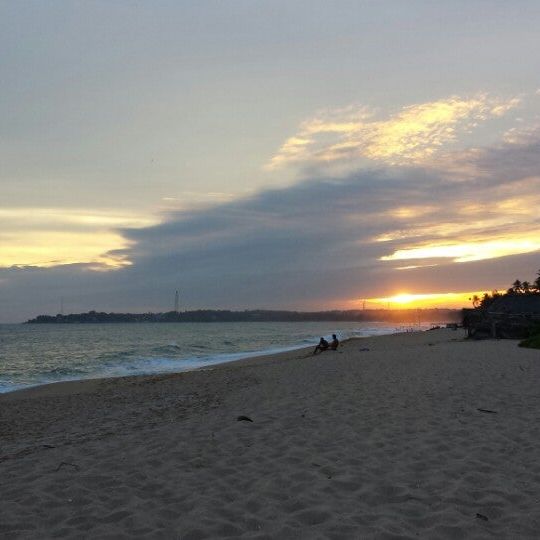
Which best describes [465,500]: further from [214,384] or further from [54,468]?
[214,384]

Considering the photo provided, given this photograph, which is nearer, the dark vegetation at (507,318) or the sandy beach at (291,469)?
the sandy beach at (291,469)

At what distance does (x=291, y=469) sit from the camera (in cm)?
648

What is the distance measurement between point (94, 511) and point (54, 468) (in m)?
2.00

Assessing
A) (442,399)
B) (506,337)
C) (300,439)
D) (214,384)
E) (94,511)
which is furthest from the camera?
(506,337)

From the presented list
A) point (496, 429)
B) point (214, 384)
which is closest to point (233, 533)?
point (496, 429)

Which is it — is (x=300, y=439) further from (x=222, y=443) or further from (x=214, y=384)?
(x=214, y=384)

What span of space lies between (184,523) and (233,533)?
1.75ft

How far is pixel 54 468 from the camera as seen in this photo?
695 cm

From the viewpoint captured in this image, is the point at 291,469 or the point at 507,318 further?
the point at 507,318

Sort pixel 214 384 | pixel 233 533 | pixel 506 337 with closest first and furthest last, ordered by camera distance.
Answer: pixel 233 533 → pixel 214 384 → pixel 506 337

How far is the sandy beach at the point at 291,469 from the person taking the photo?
4.88 meters

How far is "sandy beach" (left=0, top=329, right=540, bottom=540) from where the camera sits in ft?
16.0

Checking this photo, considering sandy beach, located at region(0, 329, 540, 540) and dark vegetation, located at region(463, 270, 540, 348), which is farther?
dark vegetation, located at region(463, 270, 540, 348)

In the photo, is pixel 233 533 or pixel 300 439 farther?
pixel 300 439
